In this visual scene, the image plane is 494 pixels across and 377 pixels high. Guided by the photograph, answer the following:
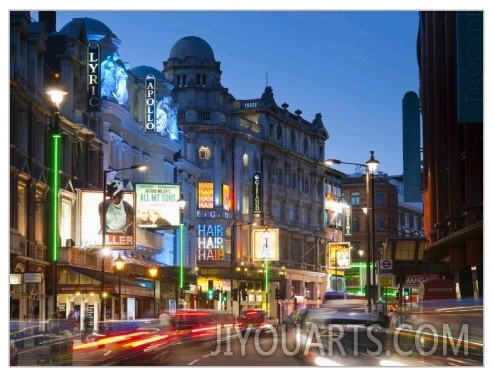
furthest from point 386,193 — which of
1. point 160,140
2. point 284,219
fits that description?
point 160,140

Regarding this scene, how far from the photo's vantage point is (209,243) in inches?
4459

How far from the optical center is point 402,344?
939 inches

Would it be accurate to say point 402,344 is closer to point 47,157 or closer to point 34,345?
point 34,345

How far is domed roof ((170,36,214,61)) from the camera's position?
4737 inches

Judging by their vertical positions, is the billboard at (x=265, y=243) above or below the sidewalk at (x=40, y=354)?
above

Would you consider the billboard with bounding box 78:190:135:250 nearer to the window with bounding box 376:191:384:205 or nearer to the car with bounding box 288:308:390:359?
the car with bounding box 288:308:390:359

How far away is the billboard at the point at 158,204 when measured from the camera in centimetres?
7525

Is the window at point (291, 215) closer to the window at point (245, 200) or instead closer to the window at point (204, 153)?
the window at point (245, 200)

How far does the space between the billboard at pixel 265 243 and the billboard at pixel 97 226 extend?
54.6m

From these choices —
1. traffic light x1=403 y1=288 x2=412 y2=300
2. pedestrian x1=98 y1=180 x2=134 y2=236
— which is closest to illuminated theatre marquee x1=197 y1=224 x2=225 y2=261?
traffic light x1=403 y1=288 x2=412 y2=300

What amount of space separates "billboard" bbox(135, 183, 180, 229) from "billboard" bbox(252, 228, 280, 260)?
152 feet

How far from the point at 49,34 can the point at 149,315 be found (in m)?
19.3

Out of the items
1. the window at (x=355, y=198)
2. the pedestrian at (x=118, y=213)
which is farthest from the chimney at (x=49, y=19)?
the window at (x=355, y=198)

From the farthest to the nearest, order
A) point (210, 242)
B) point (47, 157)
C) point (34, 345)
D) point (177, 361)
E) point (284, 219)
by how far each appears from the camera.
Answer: point (284, 219) < point (210, 242) < point (47, 157) < point (177, 361) < point (34, 345)
